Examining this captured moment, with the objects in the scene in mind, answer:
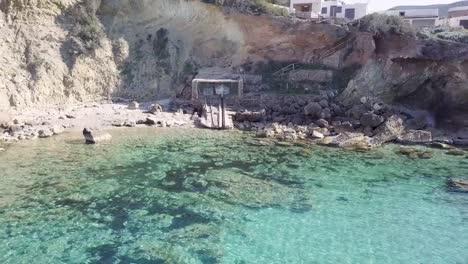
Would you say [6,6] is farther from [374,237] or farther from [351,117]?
[374,237]

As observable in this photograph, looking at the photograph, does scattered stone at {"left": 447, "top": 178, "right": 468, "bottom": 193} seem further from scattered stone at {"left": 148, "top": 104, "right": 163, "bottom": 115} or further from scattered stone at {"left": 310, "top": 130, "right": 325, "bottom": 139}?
scattered stone at {"left": 148, "top": 104, "right": 163, "bottom": 115}

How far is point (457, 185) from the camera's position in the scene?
1672 centimetres

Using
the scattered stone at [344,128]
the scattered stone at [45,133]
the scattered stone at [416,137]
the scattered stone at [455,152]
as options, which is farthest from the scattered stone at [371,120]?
the scattered stone at [45,133]

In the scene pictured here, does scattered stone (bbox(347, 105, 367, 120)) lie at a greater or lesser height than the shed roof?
lesser

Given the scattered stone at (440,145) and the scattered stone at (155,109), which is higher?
the scattered stone at (155,109)

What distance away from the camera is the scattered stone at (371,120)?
1015 inches

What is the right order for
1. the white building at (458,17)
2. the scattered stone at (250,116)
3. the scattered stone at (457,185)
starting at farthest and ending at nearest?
the white building at (458,17) < the scattered stone at (250,116) < the scattered stone at (457,185)

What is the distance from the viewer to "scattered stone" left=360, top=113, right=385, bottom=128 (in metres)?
25.8

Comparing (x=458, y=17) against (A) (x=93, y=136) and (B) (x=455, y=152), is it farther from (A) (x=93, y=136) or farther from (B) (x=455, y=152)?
(A) (x=93, y=136)

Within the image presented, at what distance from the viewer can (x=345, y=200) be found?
14953mm

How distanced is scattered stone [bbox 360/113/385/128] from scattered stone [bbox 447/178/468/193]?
8.63 metres

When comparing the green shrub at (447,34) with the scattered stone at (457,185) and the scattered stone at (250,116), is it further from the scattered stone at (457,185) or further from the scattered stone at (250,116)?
the scattered stone at (457,185)

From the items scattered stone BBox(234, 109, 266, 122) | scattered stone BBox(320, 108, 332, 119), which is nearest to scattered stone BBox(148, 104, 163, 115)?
scattered stone BBox(234, 109, 266, 122)

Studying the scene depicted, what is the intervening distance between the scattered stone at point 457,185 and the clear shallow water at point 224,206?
478mm
